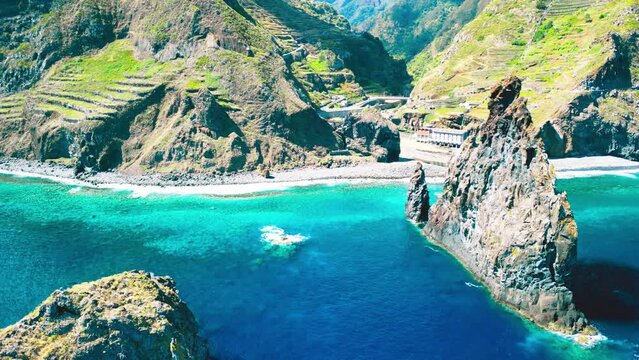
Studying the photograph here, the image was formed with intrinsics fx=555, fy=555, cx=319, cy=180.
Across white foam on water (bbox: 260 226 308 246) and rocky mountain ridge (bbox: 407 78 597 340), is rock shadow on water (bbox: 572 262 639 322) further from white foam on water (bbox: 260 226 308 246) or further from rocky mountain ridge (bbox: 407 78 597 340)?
white foam on water (bbox: 260 226 308 246)

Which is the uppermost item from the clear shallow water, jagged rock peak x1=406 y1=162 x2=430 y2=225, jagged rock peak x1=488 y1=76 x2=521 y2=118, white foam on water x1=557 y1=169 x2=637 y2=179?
jagged rock peak x1=488 y1=76 x2=521 y2=118

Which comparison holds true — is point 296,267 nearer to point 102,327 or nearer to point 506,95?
point 506,95

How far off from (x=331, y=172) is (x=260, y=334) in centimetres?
9097

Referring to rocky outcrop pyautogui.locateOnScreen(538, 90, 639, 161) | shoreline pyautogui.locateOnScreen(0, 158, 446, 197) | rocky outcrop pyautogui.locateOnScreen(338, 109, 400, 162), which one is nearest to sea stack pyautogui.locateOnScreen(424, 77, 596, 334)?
shoreline pyautogui.locateOnScreen(0, 158, 446, 197)

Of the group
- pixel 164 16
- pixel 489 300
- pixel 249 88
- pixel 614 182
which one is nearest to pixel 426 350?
pixel 489 300

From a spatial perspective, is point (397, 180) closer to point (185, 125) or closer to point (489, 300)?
point (185, 125)

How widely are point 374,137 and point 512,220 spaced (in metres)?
94.7

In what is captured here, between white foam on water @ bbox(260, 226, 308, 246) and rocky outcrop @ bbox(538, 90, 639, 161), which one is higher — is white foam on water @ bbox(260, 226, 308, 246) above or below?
below

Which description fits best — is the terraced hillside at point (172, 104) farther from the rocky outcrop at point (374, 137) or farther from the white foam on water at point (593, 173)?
the white foam on water at point (593, 173)

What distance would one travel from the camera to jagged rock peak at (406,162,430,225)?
113062 millimetres

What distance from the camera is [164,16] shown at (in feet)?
645

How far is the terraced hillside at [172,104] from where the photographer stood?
515ft

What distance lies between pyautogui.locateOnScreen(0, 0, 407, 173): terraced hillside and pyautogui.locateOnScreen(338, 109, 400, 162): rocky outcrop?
314 inches

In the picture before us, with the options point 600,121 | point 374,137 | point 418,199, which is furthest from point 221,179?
point 600,121
